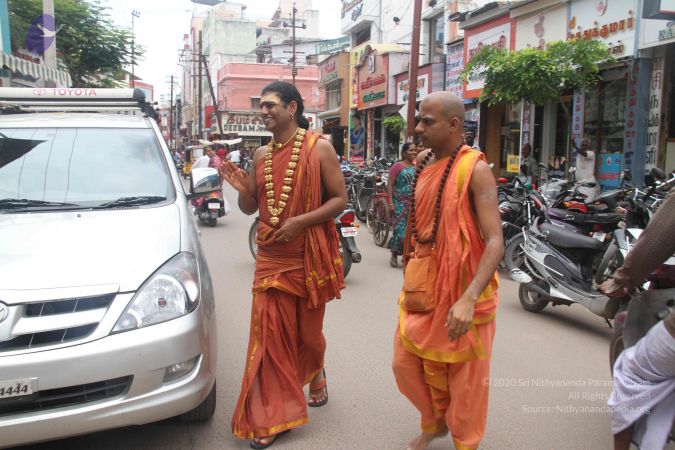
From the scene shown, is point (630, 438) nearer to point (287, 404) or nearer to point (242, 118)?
point (287, 404)

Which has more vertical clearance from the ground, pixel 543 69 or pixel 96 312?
pixel 543 69

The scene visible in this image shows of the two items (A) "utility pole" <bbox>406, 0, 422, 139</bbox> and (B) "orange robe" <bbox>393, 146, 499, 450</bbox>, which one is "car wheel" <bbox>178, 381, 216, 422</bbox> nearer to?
(B) "orange robe" <bbox>393, 146, 499, 450</bbox>

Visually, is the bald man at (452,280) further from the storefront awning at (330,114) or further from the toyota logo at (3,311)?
the storefront awning at (330,114)

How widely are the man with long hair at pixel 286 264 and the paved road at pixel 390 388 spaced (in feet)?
0.70

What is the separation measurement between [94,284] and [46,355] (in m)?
0.34

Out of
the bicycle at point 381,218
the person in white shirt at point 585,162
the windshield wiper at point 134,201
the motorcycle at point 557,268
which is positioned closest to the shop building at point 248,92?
the person in white shirt at point 585,162

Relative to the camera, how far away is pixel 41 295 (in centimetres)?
252

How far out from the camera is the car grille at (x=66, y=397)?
2.49 metres

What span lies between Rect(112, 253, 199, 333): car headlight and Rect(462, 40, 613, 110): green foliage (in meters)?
9.00

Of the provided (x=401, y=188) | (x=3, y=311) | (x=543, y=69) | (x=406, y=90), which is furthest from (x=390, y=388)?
(x=406, y=90)

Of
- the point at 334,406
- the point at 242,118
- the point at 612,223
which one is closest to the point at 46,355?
the point at 334,406

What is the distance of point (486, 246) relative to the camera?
259 centimetres

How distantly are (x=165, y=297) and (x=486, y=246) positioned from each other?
4.71 feet

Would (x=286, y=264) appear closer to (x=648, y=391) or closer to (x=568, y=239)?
(x=648, y=391)
